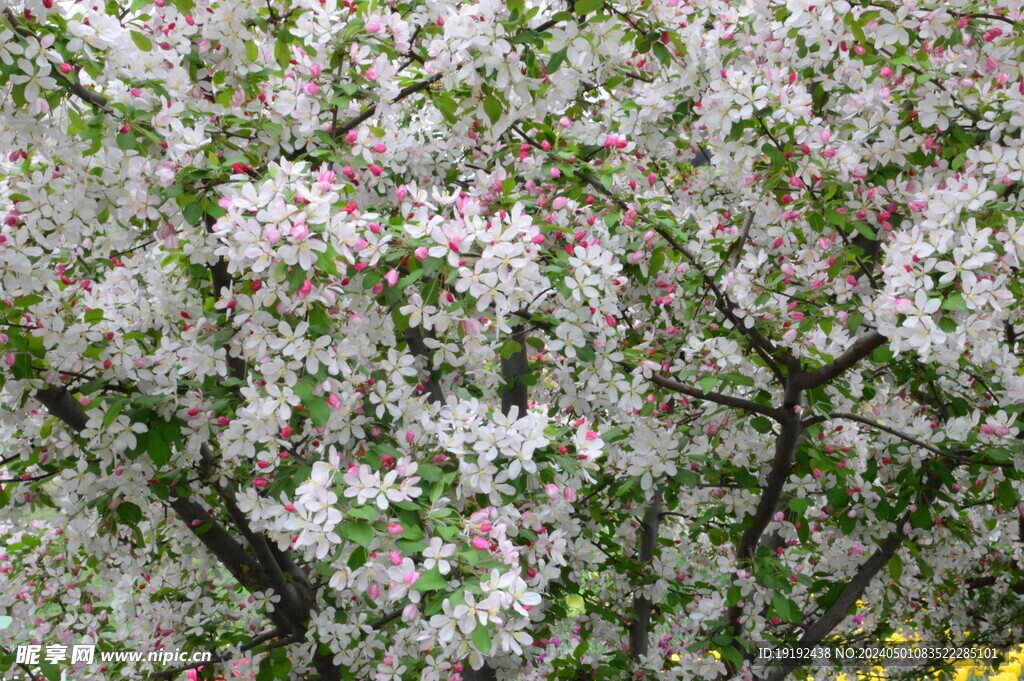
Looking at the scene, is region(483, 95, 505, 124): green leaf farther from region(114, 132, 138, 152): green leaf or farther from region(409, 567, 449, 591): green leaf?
region(409, 567, 449, 591): green leaf

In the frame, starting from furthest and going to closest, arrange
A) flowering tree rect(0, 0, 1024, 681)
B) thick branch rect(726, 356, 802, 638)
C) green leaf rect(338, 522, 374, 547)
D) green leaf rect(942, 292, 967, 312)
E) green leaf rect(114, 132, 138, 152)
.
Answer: thick branch rect(726, 356, 802, 638) → green leaf rect(114, 132, 138, 152) → flowering tree rect(0, 0, 1024, 681) → green leaf rect(942, 292, 967, 312) → green leaf rect(338, 522, 374, 547)

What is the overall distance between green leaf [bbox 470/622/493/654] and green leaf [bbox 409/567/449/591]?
114 millimetres

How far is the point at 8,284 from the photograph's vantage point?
8.16 feet

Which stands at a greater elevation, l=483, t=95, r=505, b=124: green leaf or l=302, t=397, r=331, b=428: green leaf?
l=483, t=95, r=505, b=124: green leaf

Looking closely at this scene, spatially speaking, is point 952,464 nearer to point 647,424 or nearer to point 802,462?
point 802,462

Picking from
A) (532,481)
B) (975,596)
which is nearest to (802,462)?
(532,481)

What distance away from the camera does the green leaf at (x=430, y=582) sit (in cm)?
179

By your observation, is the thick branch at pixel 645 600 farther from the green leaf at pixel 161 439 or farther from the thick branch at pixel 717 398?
the green leaf at pixel 161 439

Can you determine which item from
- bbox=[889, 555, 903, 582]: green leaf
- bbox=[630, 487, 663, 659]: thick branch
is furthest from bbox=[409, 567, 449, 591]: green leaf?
bbox=[630, 487, 663, 659]: thick branch

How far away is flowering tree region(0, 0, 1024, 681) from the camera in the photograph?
7.10 feet

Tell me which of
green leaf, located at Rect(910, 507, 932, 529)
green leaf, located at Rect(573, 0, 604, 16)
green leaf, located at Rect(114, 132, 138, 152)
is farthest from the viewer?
green leaf, located at Rect(910, 507, 932, 529)

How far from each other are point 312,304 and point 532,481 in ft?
2.79

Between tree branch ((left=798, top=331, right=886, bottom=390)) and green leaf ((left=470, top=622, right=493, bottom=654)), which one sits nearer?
green leaf ((left=470, top=622, right=493, bottom=654))

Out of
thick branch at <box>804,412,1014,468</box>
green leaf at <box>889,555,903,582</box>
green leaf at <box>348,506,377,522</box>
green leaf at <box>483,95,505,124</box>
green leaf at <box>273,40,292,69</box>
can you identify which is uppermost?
green leaf at <box>483,95,505,124</box>
